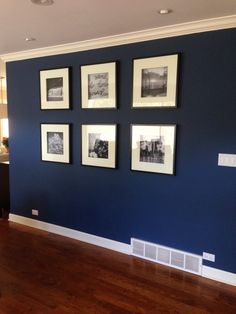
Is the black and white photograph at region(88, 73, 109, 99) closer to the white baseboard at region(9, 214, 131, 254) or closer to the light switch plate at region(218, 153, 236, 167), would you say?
the light switch plate at region(218, 153, 236, 167)

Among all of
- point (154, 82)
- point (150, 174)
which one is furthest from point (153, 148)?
point (154, 82)

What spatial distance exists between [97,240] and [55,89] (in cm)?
203

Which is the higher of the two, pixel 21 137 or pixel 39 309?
pixel 21 137

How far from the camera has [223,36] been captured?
248cm

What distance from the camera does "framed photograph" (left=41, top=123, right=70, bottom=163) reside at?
356cm

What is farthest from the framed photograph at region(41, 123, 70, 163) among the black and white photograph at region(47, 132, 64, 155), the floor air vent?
the floor air vent

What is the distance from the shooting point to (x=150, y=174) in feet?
9.86

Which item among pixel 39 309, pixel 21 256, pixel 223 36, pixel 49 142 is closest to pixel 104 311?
pixel 39 309

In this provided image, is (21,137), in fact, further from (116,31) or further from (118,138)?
(116,31)

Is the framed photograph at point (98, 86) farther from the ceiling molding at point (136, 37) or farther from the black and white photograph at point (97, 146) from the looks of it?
the black and white photograph at point (97, 146)

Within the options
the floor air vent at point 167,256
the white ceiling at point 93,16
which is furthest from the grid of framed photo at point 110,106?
the floor air vent at point 167,256

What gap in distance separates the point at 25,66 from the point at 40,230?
7.69 feet

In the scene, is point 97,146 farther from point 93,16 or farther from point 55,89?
point 93,16

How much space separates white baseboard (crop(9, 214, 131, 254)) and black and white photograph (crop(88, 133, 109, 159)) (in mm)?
1053
